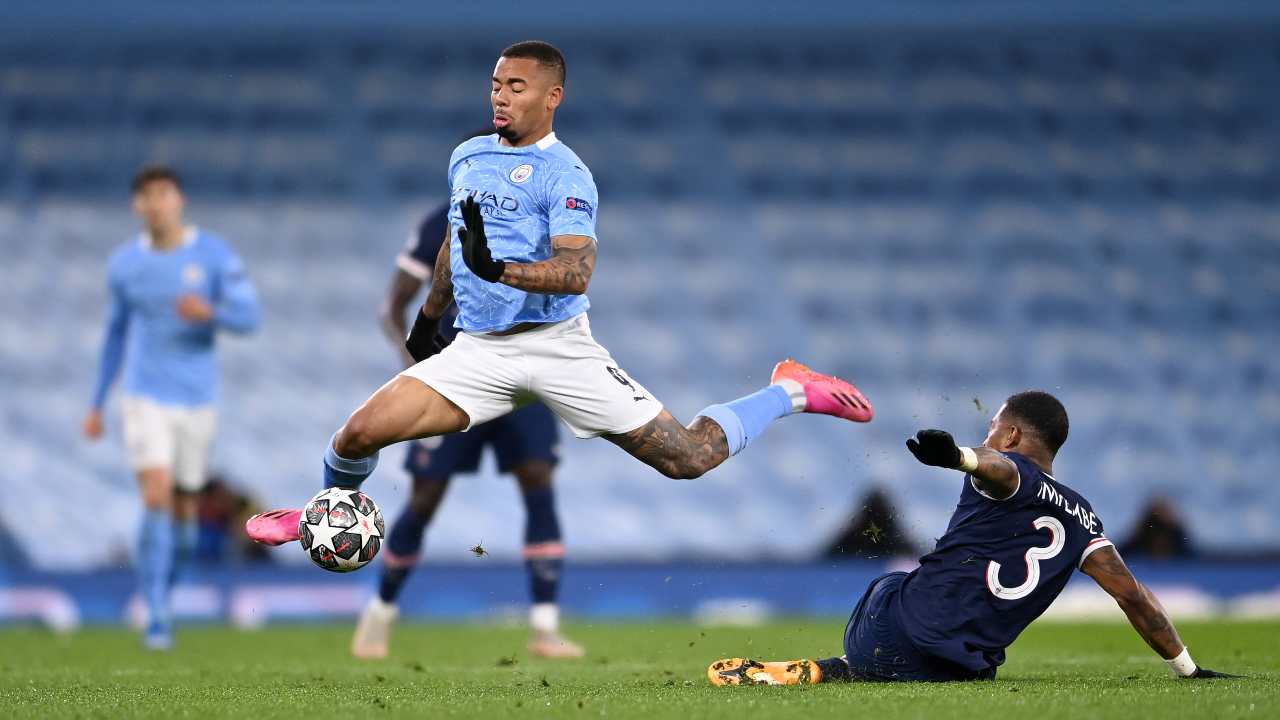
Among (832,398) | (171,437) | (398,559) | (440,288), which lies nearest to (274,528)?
(440,288)

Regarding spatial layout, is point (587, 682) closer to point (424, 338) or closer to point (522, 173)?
point (424, 338)

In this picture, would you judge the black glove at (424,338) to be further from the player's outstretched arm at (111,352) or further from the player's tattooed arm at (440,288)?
the player's outstretched arm at (111,352)

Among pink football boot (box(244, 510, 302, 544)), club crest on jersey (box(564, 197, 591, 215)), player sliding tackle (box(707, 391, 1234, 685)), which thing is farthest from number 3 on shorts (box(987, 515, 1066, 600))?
pink football boot (box(244, 510, 302, 544))

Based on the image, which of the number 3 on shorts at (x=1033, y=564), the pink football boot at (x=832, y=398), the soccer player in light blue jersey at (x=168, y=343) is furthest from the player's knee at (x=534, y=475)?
the number 3 on shorts at (x=1033, y=564)

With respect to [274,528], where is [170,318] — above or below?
above

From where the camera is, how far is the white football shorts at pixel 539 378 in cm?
514

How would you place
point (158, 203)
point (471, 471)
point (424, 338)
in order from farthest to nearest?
point (158, 203) < point (471, 471) < point (424, 338)

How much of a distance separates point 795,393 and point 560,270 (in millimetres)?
1241

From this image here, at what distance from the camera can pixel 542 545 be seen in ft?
24.7

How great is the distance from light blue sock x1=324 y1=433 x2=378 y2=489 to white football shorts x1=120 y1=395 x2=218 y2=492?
10.3 feet

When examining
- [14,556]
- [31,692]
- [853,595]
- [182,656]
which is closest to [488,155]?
[31,692]

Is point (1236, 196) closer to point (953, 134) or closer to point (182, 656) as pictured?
point (953, 134)

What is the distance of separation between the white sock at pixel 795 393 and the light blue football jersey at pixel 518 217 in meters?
0.96

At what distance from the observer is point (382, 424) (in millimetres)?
5074
